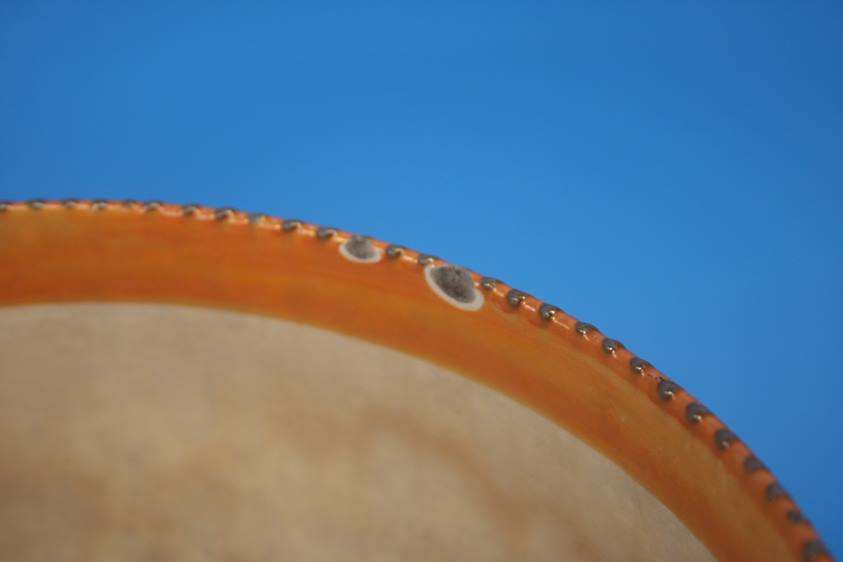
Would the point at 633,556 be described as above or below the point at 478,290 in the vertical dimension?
below

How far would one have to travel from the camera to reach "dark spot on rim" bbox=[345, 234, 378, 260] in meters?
0.52

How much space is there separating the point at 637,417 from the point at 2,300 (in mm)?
351

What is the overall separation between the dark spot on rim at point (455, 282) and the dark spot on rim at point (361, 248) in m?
0.04

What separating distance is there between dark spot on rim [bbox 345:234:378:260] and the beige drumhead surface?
53mm

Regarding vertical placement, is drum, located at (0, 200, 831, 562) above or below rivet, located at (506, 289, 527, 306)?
below

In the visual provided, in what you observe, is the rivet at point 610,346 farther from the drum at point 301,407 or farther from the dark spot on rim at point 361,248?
the dark spot on rim at point 361,248

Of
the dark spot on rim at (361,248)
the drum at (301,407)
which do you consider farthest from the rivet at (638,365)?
the dark spot on rim at (361,248)

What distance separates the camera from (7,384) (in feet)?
1.82

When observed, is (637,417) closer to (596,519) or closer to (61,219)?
(596,519)

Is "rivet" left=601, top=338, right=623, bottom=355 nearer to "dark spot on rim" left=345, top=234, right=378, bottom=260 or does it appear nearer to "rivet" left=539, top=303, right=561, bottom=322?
"rivet" left=539, top=303, right=561, bottom=322

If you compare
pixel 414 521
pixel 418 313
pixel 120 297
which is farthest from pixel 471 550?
pixel 120 297

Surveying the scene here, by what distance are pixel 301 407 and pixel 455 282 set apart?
139 millimetres

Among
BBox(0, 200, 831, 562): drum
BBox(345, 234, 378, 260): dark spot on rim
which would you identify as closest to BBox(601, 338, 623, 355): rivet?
BBox(0, 200, 831, 562): drum

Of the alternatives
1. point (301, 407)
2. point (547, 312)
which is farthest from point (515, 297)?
point (301, 407)
